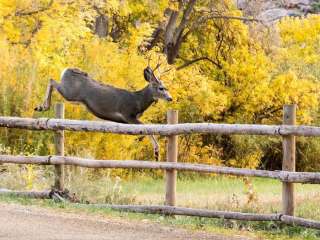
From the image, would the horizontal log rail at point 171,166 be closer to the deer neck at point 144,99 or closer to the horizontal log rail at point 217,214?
the horizontal log rail at point 217,214

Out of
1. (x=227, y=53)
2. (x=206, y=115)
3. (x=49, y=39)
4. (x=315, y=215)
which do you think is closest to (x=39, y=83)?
(x=49, y=39)

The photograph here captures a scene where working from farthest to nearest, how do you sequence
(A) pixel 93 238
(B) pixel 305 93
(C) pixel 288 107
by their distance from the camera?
(B) pixel 305 93, (C) pixel 288 107, (A) pixel 93 238

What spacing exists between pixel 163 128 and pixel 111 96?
7.85ft

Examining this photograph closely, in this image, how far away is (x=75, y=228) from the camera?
998cm

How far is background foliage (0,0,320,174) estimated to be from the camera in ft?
62.1

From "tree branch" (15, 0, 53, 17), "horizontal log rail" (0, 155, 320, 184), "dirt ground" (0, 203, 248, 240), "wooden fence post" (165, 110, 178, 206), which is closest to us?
"dirt ground" (0, 203, 248, 240)

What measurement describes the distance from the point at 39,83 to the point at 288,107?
9029mm

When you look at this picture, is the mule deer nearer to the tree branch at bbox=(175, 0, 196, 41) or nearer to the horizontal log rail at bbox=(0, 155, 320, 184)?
the horizontal log rail at bbox=(0, 155, 320, 184)

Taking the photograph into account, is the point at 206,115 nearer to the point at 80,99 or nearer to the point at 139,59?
the point at 139,59

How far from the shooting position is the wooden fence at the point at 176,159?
10.7 meters

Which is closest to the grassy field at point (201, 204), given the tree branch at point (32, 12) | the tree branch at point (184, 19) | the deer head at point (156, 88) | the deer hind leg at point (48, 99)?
the deer hind leg at point (48, 99)

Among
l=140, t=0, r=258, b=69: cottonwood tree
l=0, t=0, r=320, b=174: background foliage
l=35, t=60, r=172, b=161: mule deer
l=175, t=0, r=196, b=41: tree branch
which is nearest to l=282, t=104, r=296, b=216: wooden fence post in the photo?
l=35, t=60, r=172, b=161: mule deer

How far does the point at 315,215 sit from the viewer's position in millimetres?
11500

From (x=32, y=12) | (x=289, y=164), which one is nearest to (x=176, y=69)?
(x=32, y=12)
